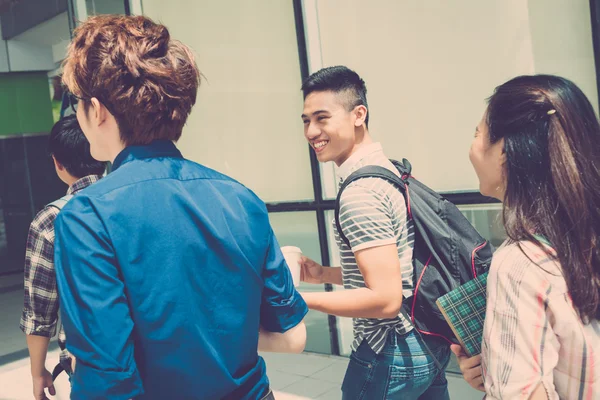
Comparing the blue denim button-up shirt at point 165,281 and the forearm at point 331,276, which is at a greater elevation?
the blue denim button-up shirt at point 165,281

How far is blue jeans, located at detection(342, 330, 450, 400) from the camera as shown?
1.88m

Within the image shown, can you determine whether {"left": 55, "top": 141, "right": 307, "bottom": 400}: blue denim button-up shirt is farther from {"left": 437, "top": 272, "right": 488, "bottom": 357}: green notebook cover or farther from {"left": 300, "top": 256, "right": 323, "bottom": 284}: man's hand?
{"left": 300, "top": 256, "right": 323, "bottom": 284}: man's hand

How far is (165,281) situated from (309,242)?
12.9 ft

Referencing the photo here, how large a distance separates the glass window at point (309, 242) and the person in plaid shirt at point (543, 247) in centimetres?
373

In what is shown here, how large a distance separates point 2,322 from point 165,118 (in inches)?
308

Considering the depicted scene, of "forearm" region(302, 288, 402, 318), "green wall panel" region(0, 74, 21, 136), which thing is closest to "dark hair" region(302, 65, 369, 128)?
"forearm" region(302, 288, 402, 318)

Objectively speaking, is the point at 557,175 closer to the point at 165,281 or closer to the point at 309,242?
the point at 165,281

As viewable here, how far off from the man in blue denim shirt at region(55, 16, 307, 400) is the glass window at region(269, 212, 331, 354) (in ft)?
11.9

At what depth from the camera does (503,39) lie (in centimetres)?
376

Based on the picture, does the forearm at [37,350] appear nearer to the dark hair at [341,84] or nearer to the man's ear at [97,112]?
the man's ear at [97,112]

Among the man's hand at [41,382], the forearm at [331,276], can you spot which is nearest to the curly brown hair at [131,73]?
the forearm at [331,276]

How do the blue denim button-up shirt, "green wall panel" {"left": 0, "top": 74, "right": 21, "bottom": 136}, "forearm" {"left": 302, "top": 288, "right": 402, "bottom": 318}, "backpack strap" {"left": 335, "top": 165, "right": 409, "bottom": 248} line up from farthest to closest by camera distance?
"green wall panel" {"left": 0, "top": 74, "right": 21, "bottom": 136}
"backpack strap" {"left": 335, "top": 165, "right": 409, "bottom": 248}
"forearm" {"left": 302, "top": 288, "right": 402, "bottom": 318}
the blue denim button-up shirt

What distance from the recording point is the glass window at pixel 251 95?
5086mm

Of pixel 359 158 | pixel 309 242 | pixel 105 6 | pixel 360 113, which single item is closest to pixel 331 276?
pixel 359 158
